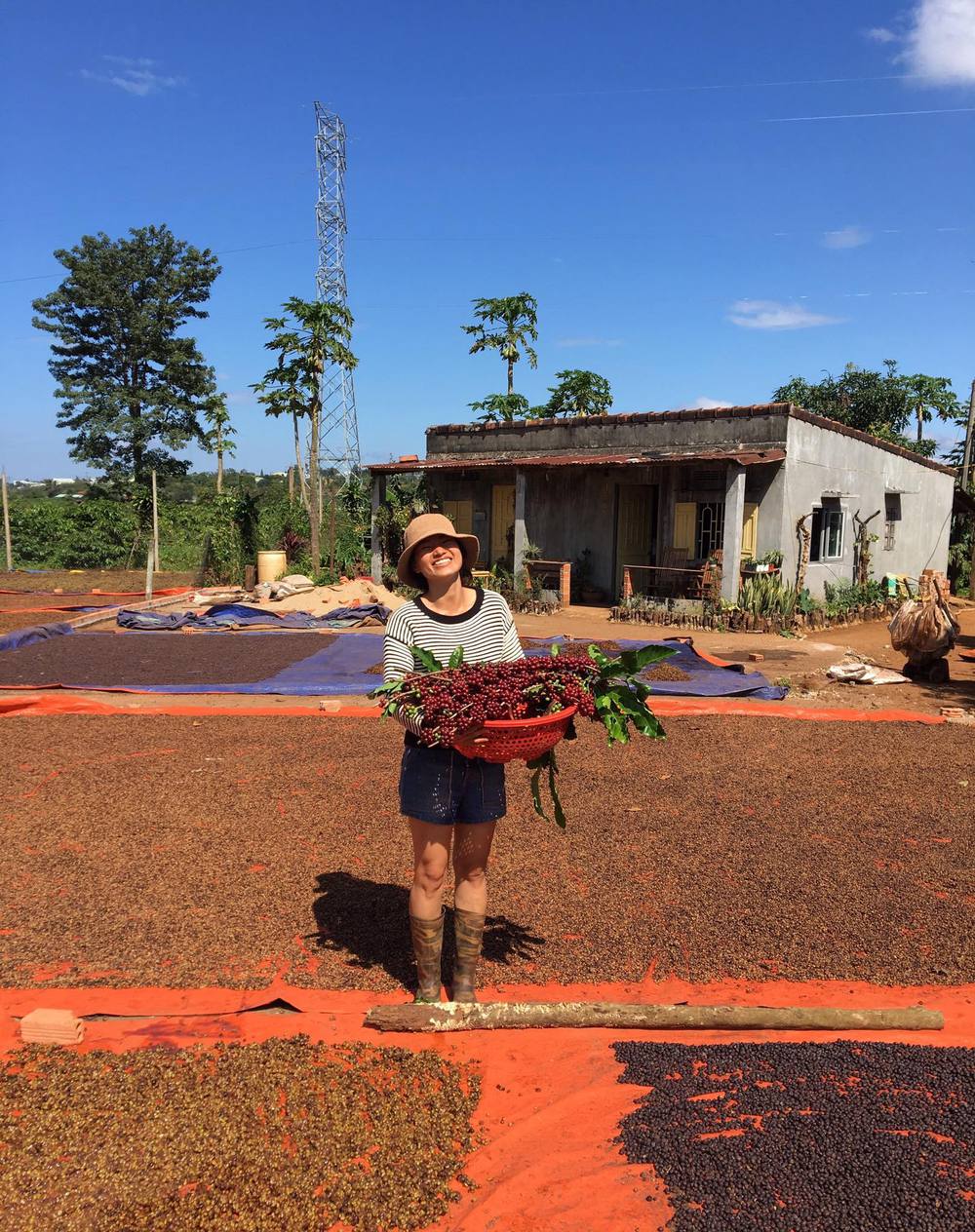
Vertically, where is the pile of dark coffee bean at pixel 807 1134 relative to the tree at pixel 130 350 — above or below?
below

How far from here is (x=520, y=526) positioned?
16.0 meters

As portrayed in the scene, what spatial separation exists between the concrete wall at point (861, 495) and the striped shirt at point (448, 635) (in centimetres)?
1191

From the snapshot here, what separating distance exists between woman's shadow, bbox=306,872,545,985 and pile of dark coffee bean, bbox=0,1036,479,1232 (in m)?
0.63

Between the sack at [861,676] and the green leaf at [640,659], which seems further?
the sack at [861,676]

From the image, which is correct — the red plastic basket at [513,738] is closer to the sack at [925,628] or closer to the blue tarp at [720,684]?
the blue tarp at [720,684]

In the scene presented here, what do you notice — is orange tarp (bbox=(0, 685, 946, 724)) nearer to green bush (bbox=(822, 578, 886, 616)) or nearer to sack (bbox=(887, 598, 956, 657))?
sack (bbox=(887, 598, 956, 657))

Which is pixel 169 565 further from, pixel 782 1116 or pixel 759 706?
pixel 782 1116

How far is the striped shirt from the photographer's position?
Result: 2.87 meters

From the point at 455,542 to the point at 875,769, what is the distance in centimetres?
405

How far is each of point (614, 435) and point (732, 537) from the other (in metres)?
3.72

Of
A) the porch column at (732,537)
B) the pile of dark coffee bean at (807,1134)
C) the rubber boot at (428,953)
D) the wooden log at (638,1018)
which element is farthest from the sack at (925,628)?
the rubber boot at (428,953)

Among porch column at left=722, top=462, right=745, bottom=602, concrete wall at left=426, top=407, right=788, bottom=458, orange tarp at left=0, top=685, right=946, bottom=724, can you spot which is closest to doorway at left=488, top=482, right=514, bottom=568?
concrete wall at left=426, top=407, right=788, bottom=458

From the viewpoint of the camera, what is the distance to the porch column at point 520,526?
52.5ft

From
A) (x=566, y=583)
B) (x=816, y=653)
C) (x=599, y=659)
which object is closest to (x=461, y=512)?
(x=566, y=583)
